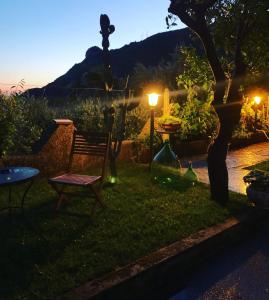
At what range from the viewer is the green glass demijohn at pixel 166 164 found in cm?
874

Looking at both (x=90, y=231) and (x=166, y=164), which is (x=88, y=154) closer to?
(x=90, y=231)

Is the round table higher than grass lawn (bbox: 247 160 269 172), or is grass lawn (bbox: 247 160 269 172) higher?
the round table

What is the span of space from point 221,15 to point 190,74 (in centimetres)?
139

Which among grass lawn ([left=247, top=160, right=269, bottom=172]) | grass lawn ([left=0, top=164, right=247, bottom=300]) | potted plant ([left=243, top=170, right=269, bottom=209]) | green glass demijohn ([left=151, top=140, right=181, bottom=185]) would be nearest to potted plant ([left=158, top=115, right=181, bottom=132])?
green glass demijohn ([left=151, top=140, right=181, bottom=185])

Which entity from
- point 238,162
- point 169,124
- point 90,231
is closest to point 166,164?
point 169,124

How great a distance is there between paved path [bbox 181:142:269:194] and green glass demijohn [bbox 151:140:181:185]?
23.3 inches

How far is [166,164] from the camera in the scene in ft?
29.9

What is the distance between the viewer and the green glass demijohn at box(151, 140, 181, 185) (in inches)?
344

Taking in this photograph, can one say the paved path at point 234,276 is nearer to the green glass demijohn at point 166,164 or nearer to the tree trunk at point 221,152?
the tree trunk at point 221,152

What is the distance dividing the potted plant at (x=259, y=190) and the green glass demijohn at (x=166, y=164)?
1999 millimetres

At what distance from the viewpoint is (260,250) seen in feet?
18.2

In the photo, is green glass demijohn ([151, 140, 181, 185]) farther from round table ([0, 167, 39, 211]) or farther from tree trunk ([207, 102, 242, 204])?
round table ([0, 167, 39, 211])

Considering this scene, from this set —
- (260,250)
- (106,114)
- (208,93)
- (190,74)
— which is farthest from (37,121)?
(260,250)

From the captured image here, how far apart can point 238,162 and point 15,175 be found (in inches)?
286
